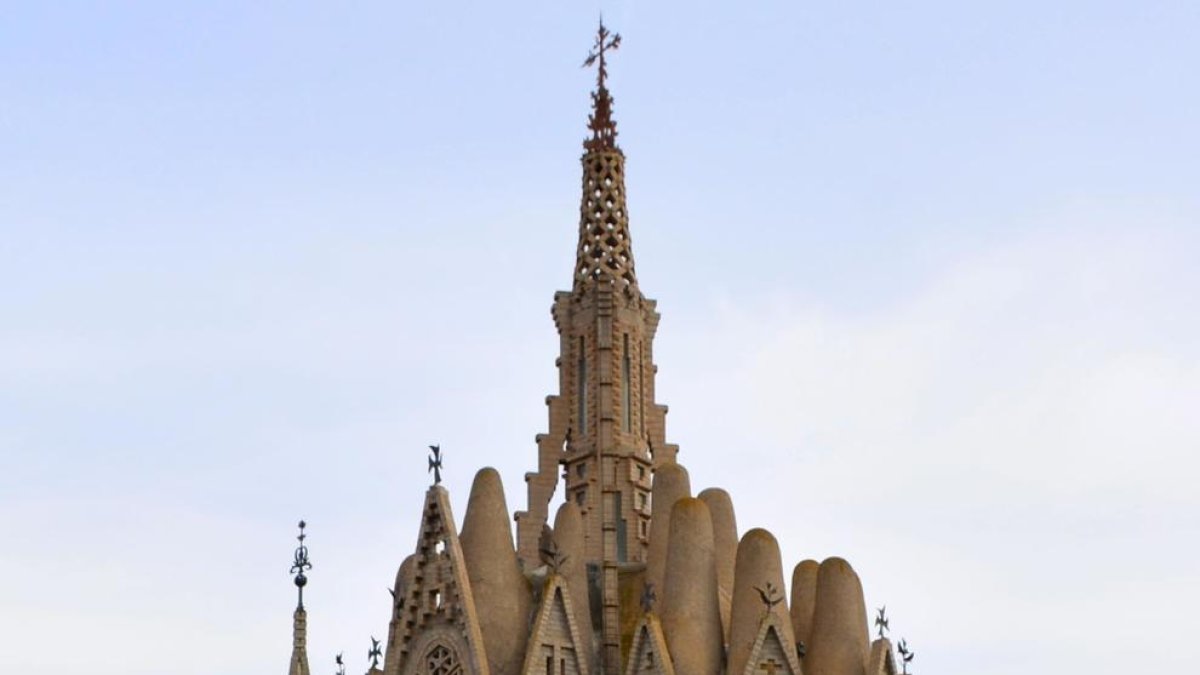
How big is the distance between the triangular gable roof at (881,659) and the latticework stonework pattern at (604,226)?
1154 cm

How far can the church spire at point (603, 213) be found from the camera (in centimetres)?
6225

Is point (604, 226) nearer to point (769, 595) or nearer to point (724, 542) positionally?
point (724, 542)

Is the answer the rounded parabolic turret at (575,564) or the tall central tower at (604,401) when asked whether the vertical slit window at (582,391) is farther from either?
the rounded parabolic turret at (575,564)

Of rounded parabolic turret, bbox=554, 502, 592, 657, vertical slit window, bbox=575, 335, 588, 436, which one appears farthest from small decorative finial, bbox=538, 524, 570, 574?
vertical slit window, bbox=575, 335, 588, 436

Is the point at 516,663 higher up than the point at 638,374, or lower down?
lower down

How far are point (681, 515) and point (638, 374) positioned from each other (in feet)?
20.2

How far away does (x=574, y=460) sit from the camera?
6019 cm

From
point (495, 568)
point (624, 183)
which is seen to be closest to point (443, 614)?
point (495, 568)

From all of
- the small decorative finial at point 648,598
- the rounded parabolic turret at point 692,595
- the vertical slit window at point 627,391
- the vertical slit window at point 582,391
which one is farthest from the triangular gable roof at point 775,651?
the vertical slit window at point 582,391

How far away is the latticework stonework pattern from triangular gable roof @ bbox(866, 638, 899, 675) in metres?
11.5

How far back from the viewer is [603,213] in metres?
62.9

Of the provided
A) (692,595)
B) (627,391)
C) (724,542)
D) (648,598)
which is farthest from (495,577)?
(627,391)

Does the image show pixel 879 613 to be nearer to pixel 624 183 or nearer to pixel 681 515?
pixel 681 515

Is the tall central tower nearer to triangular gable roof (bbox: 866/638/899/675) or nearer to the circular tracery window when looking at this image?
the circular tracery window
